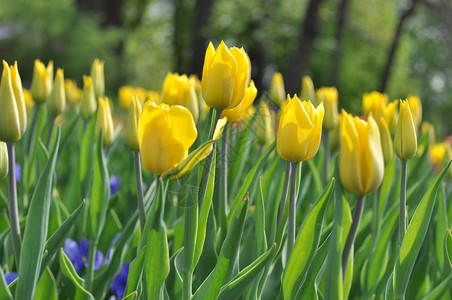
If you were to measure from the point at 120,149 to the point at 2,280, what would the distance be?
233cm

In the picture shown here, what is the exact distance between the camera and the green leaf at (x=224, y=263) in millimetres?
1082

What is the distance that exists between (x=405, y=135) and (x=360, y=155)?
199mm

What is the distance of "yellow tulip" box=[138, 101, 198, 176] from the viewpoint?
936mm

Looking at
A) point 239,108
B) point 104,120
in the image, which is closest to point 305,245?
point 239,108

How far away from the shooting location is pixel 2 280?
3.35 feet

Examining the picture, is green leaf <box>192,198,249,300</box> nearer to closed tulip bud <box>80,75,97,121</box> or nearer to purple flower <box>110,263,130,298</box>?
purple flower <box>110,263,130,298</box>

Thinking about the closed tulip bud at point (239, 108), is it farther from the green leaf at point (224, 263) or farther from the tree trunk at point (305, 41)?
the tree trunk at point (305, 41)

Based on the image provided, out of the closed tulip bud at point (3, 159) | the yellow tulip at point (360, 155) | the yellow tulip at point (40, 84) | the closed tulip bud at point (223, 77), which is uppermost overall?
the closed tulip bud at point (223, 77)

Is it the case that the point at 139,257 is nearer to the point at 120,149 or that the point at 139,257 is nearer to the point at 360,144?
the point at 360,144

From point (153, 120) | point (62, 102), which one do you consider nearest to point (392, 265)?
point (153, 120)

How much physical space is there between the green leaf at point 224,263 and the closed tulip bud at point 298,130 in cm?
15

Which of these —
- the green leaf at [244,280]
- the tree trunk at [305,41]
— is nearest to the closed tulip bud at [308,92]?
the green leaf at [244,280]

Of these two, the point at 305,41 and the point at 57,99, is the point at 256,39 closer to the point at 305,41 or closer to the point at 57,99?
the point at 305,41

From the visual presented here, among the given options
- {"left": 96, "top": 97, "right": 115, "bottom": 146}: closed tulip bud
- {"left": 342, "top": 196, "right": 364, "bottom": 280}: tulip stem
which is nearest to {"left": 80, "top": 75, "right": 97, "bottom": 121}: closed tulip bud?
{"left": 96, "top": 97, "right": 115, "bottom": 146}: closed tulip bud
